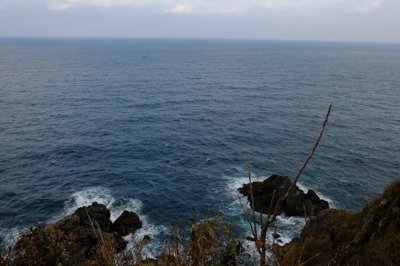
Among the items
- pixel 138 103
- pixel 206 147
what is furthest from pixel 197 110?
pixel 206 147

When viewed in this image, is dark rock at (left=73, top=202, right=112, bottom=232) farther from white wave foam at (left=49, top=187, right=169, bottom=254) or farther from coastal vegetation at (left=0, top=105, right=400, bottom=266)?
white wave foam at (left=49, top=187, right=169, bottom=254)

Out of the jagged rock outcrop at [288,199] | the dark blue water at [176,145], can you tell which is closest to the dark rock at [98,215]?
the dark blue water at [176,145]

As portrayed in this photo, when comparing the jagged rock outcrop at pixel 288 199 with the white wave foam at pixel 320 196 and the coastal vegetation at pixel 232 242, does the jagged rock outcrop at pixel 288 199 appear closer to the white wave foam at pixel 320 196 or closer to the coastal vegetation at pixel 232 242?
the coastal vegetation at pixel 232 242

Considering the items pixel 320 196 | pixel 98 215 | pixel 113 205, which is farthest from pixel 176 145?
pixel 320 196

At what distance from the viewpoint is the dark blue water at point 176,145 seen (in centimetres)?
5103

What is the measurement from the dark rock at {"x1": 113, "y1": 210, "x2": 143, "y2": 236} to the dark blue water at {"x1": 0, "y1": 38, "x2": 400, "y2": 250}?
67.2 inches

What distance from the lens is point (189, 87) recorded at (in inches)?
5064

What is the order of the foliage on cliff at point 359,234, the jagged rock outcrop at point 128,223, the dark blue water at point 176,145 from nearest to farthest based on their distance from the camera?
the foliage on cliff at point 359,234 < the jagged rock outcrop at point 128,223 < the dark blue water at point 176,145

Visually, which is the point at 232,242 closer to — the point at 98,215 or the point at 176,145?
the point at 98,215

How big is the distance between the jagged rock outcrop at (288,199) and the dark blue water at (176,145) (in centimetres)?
232

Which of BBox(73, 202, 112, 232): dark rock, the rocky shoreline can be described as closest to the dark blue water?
the rocky shoreline

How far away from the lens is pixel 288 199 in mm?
48594

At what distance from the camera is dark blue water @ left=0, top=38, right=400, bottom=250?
51.0 m

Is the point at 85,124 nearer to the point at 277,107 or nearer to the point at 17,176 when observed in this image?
the point at 17,176
